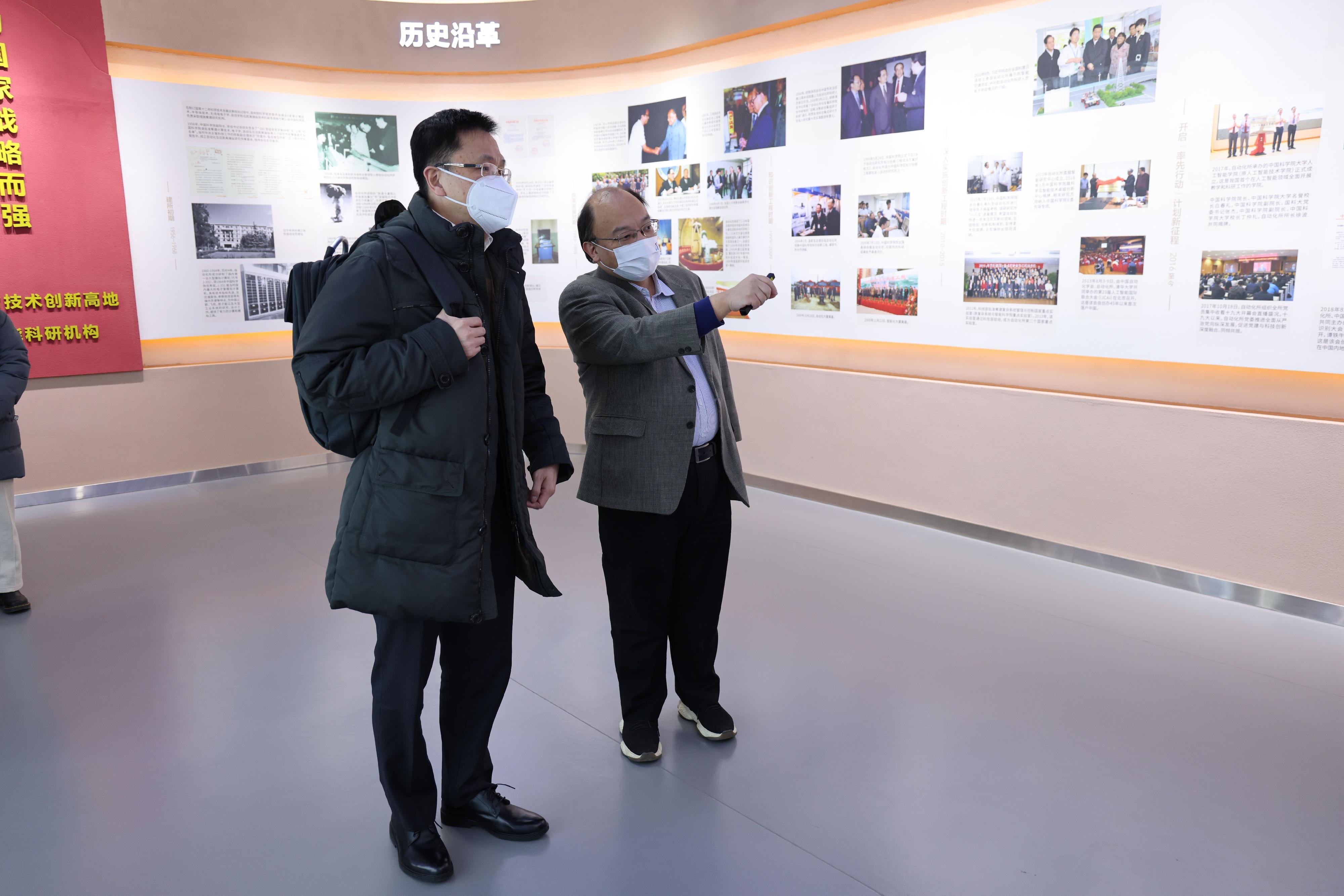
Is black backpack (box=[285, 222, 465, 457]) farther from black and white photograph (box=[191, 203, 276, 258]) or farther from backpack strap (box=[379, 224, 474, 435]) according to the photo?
black and white photograph (box=[191, 203, 276, 258])

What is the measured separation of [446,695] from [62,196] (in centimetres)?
580

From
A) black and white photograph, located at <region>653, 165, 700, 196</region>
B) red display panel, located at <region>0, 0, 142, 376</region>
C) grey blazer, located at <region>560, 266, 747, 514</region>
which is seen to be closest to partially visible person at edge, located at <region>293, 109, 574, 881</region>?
grey blazer, located at <region>560, 266, 747, 514</region>

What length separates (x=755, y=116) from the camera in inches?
253

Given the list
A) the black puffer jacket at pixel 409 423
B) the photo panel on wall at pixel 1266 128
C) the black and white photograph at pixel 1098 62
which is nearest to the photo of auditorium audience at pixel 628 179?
the black and white photograph at pixel 1098 62

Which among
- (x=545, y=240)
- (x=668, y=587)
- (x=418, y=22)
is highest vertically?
(x=418, y=22)

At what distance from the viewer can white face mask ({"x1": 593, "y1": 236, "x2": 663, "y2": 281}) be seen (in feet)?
9.32

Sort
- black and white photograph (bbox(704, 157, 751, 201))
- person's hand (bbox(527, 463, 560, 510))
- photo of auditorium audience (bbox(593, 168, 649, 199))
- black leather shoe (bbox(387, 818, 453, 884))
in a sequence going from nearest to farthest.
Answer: black leather shoe (bbox(387, 818, 453, 884)) → person's hand (bbox(527, 463, 560, 510)) → black and white photograph (bbox(704, 157, 751, 201)) → photo of auditorium audience (bbox(593, 168, 649, 199))

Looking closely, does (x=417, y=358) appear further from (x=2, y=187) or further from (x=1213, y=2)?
(x=2, y=187)

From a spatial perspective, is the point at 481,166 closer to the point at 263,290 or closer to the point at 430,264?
the point at 430,264

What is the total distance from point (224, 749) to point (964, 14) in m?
5.23

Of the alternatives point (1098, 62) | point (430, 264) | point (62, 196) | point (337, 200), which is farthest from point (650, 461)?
point (337, 200)

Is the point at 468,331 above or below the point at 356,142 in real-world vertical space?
below

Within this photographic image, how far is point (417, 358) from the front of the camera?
2.09m

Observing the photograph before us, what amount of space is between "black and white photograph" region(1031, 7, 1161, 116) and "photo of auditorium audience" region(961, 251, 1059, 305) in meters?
0.78
